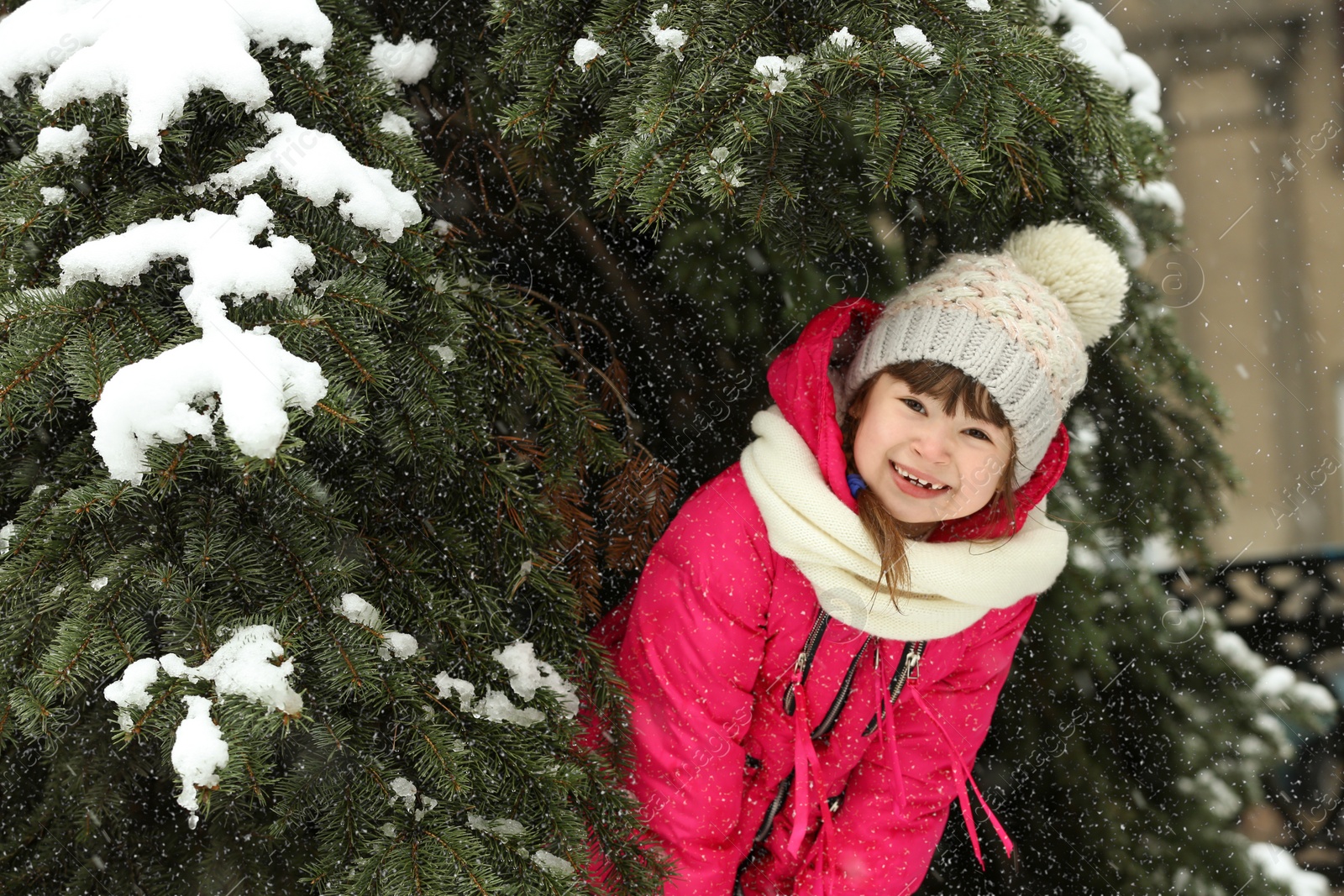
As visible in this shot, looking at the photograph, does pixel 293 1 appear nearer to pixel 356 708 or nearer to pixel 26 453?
pixel 26 453

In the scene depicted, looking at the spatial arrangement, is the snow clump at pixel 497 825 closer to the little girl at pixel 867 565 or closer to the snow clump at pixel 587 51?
the little girl at pixel 867 565

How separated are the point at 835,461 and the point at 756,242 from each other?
0.44 m

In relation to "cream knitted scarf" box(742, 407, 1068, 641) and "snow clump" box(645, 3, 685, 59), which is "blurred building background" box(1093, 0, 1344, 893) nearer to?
"cream knitted scarf" box(742, 407, 1068, 641)

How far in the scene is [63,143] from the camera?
33.7 inches

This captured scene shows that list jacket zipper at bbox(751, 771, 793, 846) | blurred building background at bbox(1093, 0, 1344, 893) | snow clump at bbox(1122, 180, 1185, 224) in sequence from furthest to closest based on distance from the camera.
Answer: blurred building background at bbox(1093, 0, 1344, 893) → snow clump at bbox(1122, 180, 1185, 224) → jacket zipper at bbox(751, 771, 793, 846)

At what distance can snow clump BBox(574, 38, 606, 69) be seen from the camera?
0.98 m

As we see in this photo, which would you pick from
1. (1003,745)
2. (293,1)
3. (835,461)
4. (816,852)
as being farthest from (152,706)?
(1003,745)

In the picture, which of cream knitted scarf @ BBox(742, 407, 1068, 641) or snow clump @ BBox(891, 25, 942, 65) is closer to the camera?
snow clump @ BBox(891, 25, 942, 65)

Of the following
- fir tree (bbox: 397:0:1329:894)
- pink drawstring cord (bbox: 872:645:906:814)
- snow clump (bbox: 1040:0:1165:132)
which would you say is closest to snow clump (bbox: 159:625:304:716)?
fir tree (bbox: 397:0:1329:894)

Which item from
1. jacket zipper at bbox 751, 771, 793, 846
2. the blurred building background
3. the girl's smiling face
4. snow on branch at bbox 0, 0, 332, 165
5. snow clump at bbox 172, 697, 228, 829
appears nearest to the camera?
snow clump at bbox 172, 697, 228, 829

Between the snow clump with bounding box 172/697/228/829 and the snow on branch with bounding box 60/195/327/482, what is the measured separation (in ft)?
0.65

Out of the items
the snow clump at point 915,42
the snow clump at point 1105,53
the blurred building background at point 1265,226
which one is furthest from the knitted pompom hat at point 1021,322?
the blurred building background at point 1265,226

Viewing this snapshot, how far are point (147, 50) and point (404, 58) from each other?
0.36 m

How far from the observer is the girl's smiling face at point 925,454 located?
1.25 meters
